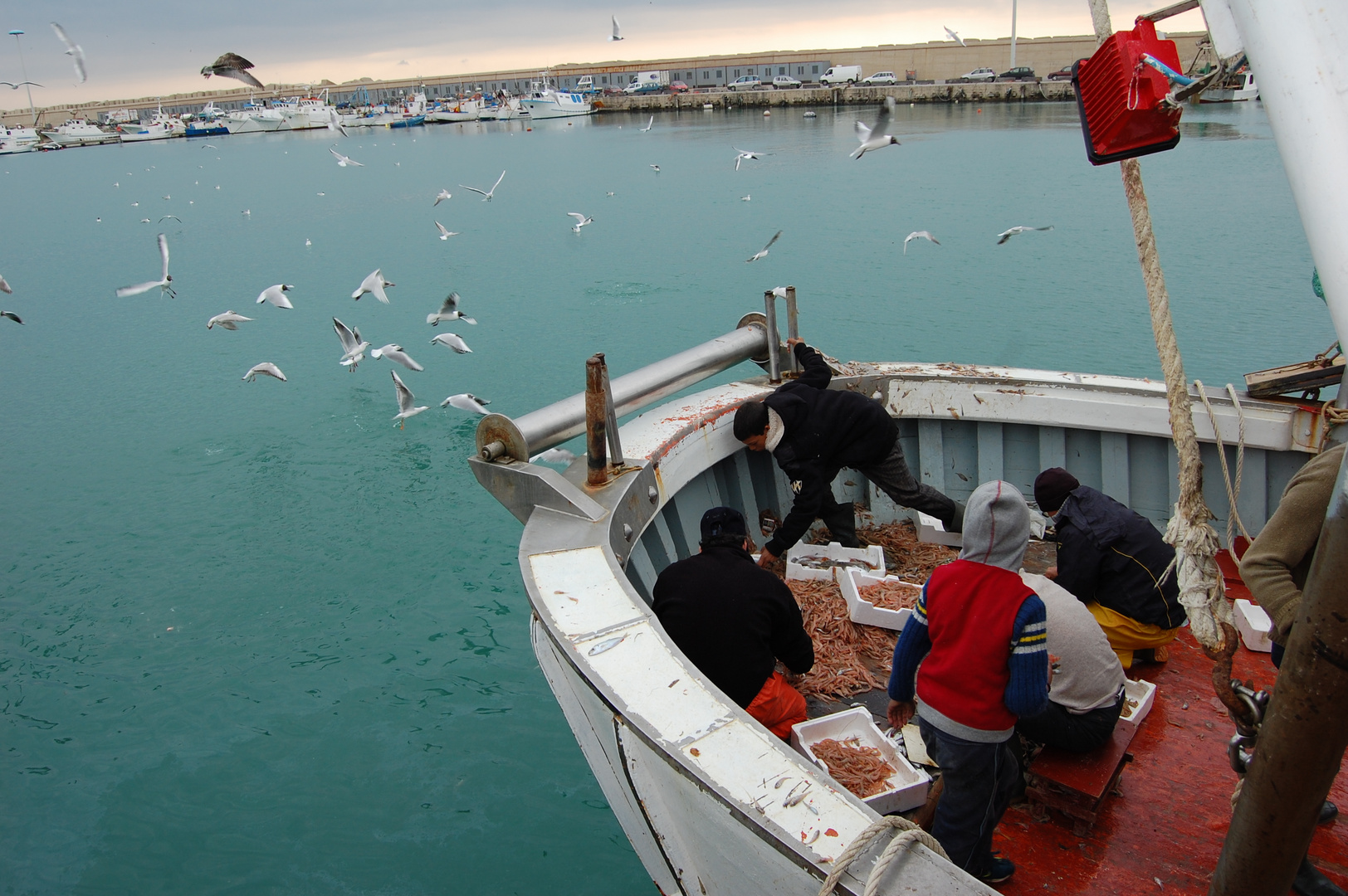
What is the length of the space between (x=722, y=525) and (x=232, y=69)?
1123 centimetres

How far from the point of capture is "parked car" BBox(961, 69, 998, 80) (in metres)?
67.9

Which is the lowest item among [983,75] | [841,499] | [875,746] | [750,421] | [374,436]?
[374,436]

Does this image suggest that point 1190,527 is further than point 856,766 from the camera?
No

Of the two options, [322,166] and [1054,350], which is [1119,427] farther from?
[322,166]

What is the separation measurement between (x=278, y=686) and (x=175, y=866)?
5.11 feet

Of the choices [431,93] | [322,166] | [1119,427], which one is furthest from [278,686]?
[431,93]

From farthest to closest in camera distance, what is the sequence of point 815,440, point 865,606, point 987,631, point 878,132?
point 878,132 → point 815,440 → point 865,606 → point 987,631

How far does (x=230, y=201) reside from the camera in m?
31.2

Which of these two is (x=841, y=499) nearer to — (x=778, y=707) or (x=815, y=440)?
(x=815, y=440)

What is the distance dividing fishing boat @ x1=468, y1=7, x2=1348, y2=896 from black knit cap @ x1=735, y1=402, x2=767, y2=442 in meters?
0.26

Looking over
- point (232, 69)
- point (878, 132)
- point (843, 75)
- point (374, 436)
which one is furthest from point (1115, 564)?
point (843, 75)

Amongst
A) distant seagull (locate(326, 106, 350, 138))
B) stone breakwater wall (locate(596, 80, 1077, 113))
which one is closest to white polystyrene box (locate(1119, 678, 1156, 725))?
distant seagull (locate(326, 106, 350, 138))

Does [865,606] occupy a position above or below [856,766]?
above

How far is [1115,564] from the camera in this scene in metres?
3.26
